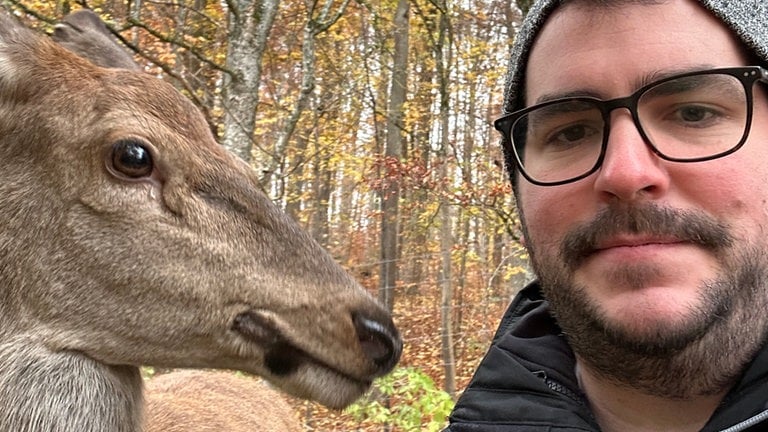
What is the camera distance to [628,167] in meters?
1.83

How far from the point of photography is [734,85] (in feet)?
6.09

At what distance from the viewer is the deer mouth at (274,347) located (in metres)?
2.56

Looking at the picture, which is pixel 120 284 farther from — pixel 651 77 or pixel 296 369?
pixel 651 77

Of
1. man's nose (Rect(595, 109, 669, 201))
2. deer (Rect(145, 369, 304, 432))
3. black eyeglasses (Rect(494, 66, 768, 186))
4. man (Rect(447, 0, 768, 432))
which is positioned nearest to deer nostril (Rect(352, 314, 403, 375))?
man (Rect(447, 0, 768, 432))

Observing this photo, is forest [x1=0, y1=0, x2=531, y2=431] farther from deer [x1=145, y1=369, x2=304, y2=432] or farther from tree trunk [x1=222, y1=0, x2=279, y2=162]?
deer [x1=145, y1=369, x2=304, y2=432]

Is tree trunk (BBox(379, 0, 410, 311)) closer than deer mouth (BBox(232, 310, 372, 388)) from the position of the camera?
No

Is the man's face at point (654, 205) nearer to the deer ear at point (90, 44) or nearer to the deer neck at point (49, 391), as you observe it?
the deer neck at point (49, 391)

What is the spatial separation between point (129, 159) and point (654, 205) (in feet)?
5.83

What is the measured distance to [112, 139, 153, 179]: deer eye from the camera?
2.55 m

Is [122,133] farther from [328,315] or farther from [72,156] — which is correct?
[328,315]

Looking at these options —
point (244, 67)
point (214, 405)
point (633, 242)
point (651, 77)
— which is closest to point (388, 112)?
point (244, 67)

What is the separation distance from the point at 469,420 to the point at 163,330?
3.71ft

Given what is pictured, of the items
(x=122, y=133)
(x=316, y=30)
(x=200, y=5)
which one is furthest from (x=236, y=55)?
(x=200, y=5)

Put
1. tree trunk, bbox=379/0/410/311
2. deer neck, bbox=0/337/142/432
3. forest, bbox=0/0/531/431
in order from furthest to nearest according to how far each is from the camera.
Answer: tree trunk, bbox=379/0/410/311, forest, bbox=0/0/531/431, deer neck, bbox=0/337/142/432
